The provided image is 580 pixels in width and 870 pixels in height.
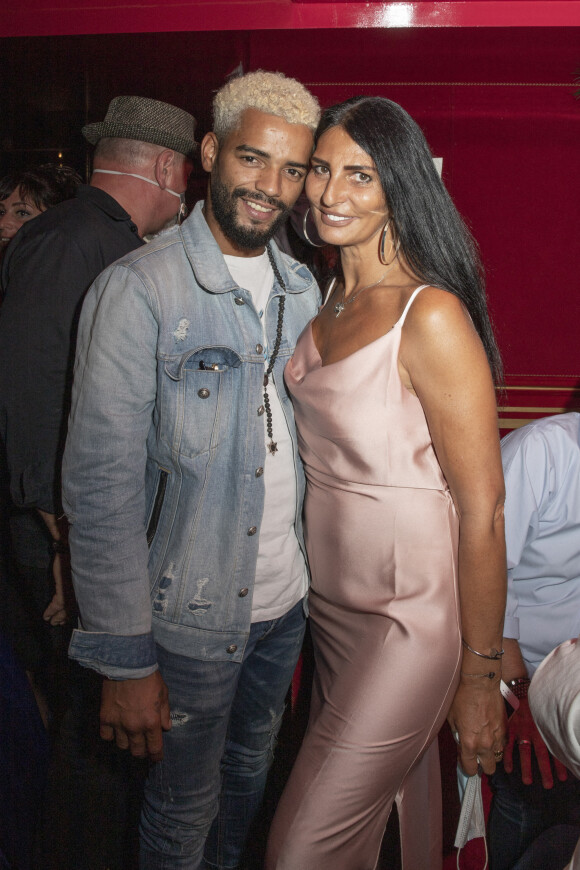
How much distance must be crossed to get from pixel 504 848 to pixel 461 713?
739 mm

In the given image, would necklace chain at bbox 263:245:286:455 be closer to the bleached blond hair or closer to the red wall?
the bleached blond hair

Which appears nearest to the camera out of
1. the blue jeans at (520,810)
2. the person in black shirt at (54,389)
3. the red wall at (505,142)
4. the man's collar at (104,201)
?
the blue jeans at (520,810)

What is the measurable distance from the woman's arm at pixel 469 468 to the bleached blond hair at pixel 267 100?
1.77 ft

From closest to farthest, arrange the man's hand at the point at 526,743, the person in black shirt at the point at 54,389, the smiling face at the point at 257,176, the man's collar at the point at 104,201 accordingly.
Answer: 1. the smiling face at the point at 257,176
2. the man's hand at the point at 526,743
3. the person in black shirt at the point at 54,389
4. the man's collar at the point at 104,201

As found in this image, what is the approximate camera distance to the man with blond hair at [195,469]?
1469mm

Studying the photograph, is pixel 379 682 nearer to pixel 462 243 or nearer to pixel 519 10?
pixel 462 243

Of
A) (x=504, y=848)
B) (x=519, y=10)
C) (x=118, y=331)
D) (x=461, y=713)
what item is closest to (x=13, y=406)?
(x=118, y=331)

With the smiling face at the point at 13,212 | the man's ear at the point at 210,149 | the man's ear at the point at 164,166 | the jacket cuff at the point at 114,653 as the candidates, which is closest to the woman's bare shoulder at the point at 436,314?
the man's ear at the point at 210,149

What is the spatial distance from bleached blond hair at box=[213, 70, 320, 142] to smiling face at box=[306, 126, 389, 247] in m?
0.09

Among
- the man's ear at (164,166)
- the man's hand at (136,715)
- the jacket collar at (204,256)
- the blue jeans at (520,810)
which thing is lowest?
the blue jeans at (520,810)

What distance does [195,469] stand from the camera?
5.03ft

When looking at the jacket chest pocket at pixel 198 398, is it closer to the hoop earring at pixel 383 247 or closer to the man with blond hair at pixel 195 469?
the man with blond hair at pixel 195 469

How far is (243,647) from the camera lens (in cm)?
162

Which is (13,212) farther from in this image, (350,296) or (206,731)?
(206,731)
